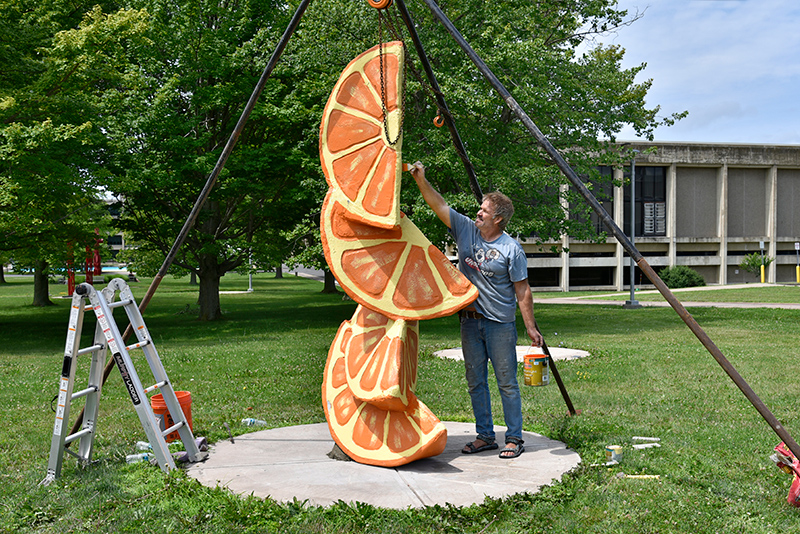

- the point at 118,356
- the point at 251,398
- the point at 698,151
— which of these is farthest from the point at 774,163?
the point at 118,356

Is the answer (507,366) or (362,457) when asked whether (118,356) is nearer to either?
(362,457)

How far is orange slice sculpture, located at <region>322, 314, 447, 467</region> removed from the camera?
5465 mm

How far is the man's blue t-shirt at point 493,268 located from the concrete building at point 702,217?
1388 inches

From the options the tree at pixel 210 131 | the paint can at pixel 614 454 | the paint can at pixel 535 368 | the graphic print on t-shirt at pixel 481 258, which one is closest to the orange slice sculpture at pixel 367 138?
the graphic print on t-shirt at pixel 481 258

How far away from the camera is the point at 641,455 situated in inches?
231

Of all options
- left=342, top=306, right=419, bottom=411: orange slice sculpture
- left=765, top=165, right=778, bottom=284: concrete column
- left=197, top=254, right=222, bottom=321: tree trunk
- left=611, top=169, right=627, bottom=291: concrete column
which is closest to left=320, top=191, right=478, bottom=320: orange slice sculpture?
left=342, top=306, right=419, bottom=411: orange slice sculpture

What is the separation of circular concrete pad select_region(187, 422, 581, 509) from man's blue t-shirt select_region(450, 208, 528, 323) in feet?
4.07

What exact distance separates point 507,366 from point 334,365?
60.5 inches

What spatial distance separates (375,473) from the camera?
17.6 ft

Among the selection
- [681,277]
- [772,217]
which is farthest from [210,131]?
[772,217]

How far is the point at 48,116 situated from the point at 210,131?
5274mm

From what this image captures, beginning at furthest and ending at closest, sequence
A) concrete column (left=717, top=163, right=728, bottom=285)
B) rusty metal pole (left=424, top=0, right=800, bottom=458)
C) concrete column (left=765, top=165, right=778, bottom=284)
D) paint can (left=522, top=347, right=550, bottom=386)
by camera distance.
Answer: concrete column (left=765, top=165, right=778, bottom=284), concrete column (left=717, top=163, right=728, bottom=285), paint can (left=522, top=347, right=550, bottom=386), rusty metal pole (left=424, top=0, right=800, bottom=458)

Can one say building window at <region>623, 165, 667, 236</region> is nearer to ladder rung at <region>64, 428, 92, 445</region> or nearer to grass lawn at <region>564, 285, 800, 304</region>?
grass lawn at <region>564, 285, 800, 304</region>

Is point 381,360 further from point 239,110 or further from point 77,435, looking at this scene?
point 239,110
